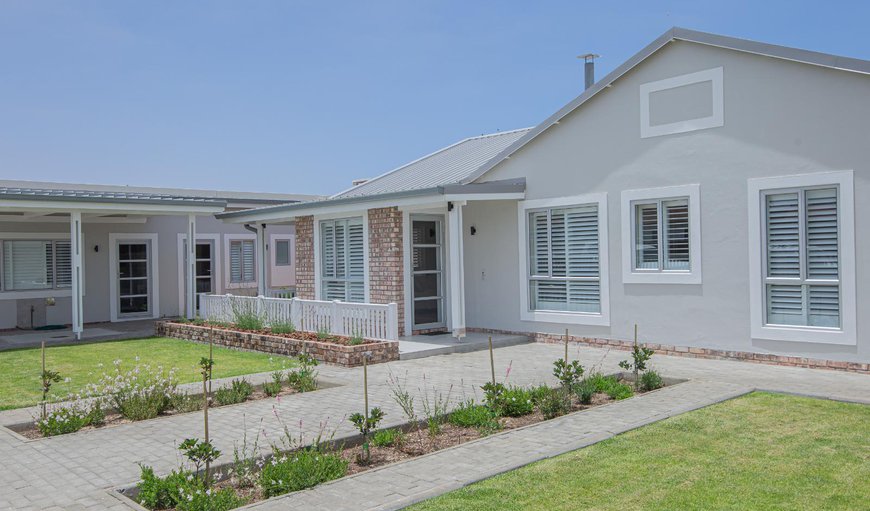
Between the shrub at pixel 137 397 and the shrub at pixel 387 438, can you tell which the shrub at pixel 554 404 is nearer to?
the shrub at pixel 387 438

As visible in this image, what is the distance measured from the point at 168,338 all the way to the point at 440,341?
673cm

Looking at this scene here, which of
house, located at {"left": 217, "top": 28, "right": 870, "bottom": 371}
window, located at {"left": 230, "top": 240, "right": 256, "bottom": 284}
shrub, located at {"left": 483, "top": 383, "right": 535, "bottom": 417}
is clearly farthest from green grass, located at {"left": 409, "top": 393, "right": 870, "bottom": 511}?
window, located at {"left": 230, "top": 240, "right": 256, "bottom": 284}

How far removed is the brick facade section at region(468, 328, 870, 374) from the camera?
10.0 metres

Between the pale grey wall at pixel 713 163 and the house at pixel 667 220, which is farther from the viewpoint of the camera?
the house at pixel 667 220

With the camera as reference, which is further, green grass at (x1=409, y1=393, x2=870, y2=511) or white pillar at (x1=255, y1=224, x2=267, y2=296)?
white pillar at (x1=255, y1=224, x2=267, y2=296)

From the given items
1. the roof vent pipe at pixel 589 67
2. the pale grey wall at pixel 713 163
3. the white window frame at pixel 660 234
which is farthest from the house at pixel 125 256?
the white window frame at pixel 660 234

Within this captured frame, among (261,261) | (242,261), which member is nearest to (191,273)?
(261,261)

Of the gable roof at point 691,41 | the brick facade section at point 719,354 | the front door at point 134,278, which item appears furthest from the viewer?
the front door at point 134,278

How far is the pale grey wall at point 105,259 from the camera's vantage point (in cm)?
1911

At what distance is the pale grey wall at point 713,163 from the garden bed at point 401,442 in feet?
9.05

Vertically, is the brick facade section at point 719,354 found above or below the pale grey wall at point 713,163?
below

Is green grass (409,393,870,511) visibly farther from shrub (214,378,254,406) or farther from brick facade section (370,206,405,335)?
brick facade section (370,206,405,335)

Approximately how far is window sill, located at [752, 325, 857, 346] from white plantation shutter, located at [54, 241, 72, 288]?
17.1 m

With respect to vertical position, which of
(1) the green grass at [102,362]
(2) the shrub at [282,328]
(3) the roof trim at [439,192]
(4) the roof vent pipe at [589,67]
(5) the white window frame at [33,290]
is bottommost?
(1) the green grass at [102,362]
